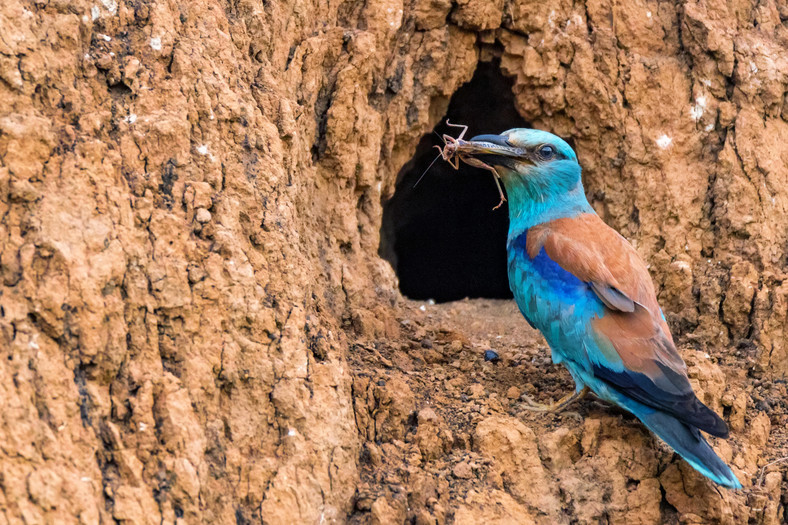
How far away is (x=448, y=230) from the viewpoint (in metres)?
7.25

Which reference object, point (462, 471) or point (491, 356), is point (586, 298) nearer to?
point (491, 356)

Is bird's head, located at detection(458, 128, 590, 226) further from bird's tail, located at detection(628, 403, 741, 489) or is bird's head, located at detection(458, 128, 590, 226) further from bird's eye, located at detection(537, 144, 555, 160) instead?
bird's tail, located at detection(628, 403, 741, 489)

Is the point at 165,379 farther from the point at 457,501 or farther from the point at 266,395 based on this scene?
the point at 457,501

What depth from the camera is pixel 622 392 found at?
12.6 ft

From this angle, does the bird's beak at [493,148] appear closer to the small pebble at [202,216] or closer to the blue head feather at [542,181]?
the blue head feather at [542,181]

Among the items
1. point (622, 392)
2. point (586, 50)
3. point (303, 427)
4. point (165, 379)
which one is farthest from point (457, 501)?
point (586, 50)

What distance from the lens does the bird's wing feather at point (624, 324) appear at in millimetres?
3658

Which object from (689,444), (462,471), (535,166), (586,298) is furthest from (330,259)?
(689,444)

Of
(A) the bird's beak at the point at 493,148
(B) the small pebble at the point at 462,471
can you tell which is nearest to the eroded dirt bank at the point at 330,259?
(B) the small pebble at the point at 462,471

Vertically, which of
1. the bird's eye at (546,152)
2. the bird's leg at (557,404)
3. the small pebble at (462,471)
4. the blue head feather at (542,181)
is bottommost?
the small pebble at (462,471)

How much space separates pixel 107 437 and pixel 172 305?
0.55 meters

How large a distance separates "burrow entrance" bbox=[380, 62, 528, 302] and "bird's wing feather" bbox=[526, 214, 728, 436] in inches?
81.9

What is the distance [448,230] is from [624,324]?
339 cm

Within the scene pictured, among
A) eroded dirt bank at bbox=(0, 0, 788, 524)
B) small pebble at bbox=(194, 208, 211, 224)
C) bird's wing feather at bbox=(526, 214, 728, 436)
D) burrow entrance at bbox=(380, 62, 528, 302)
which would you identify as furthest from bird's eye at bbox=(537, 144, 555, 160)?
small pebble at bbox=(194, 208, 211, 224)
